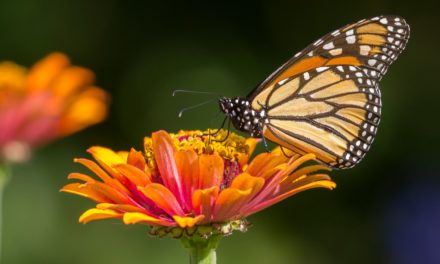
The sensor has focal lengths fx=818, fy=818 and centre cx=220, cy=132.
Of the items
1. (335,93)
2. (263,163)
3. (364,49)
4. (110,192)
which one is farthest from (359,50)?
(110,192)

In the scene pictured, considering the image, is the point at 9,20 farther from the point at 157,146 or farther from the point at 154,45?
the point at 157,146

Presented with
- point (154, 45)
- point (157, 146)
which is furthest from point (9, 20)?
point (157, 146)

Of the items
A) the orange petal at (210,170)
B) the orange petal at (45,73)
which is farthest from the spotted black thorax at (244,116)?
the orange petal at (45,73)

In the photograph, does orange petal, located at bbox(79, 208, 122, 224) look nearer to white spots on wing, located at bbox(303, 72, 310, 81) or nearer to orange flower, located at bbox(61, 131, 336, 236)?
orange flower, located at bbox(61, 131, 336, 236)

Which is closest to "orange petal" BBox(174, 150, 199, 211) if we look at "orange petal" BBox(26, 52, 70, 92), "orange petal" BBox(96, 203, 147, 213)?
"orange petal" BBox(96, 203, 147, 213)

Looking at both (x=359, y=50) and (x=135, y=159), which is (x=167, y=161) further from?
(x=359, y=50)

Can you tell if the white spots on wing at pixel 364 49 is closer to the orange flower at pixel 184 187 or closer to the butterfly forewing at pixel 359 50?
the butterfly forewing at pixel 359 50
